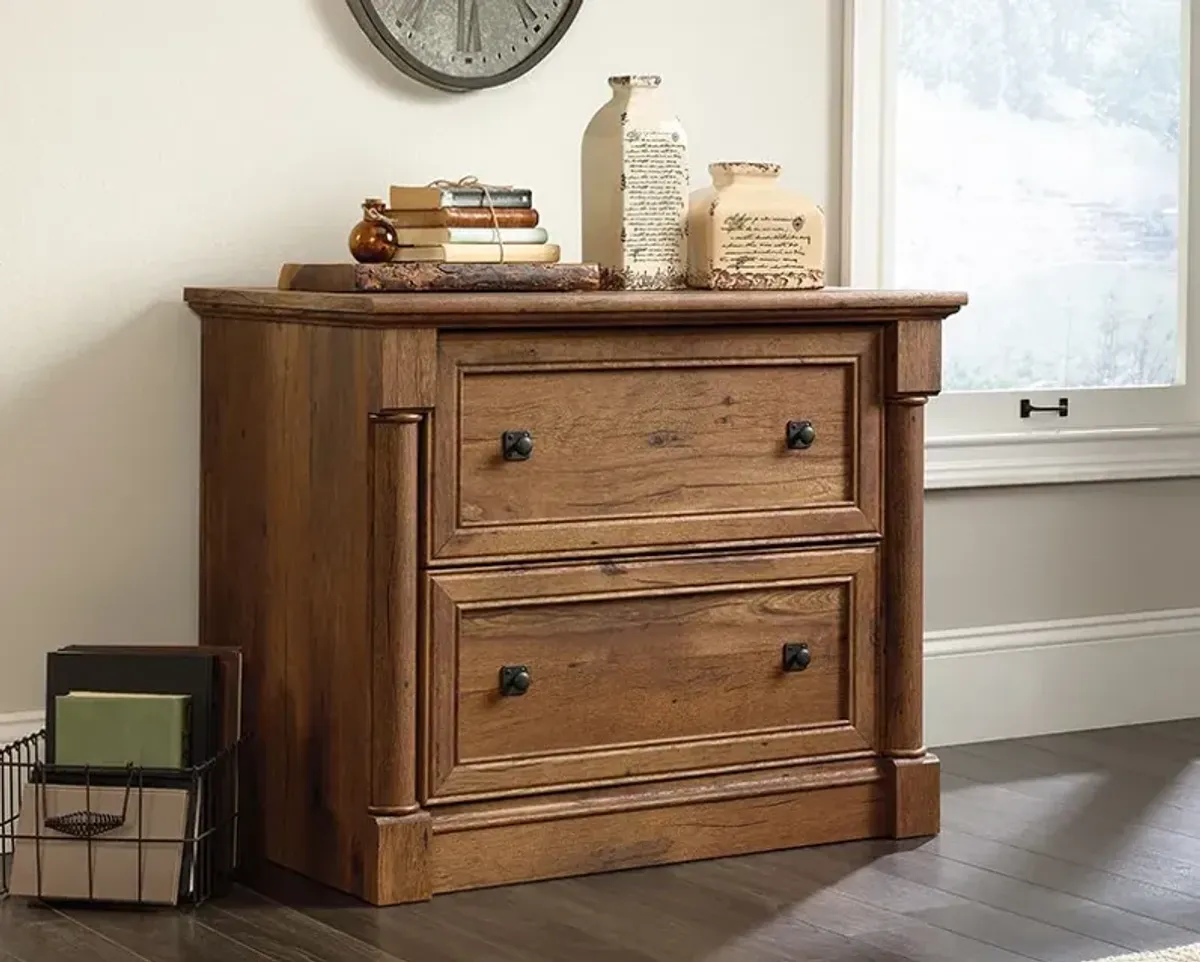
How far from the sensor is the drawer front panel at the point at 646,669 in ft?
8.84

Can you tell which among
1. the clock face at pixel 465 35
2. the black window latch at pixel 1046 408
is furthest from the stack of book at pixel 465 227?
the black window latch at pixel 1046 408

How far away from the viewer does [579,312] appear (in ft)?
8.77

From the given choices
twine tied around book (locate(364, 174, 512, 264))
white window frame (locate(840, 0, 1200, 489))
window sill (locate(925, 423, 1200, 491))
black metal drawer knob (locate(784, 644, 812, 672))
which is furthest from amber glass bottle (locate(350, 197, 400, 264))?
window sill (locate(925, 423, 1200, 491))

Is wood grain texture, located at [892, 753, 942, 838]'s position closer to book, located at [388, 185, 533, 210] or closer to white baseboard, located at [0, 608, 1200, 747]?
white baseboard, located at [0, 608, 1200, 747]

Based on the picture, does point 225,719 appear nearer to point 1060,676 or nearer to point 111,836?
point 111,836

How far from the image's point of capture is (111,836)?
8.61ft

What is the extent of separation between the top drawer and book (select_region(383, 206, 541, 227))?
0.22 meters

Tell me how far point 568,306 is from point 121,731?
76 cm

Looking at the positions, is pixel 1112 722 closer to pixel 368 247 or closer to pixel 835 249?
pixel 835 249

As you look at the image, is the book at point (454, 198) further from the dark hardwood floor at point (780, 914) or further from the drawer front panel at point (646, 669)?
the dark hardwood floor at point (780, 914)

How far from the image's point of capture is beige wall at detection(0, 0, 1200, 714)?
2896 mm

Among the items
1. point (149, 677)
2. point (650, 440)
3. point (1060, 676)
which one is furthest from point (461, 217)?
point (1060, 676)

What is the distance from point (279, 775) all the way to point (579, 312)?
73 centimetres

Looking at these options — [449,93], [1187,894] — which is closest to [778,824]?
[1187,894]
